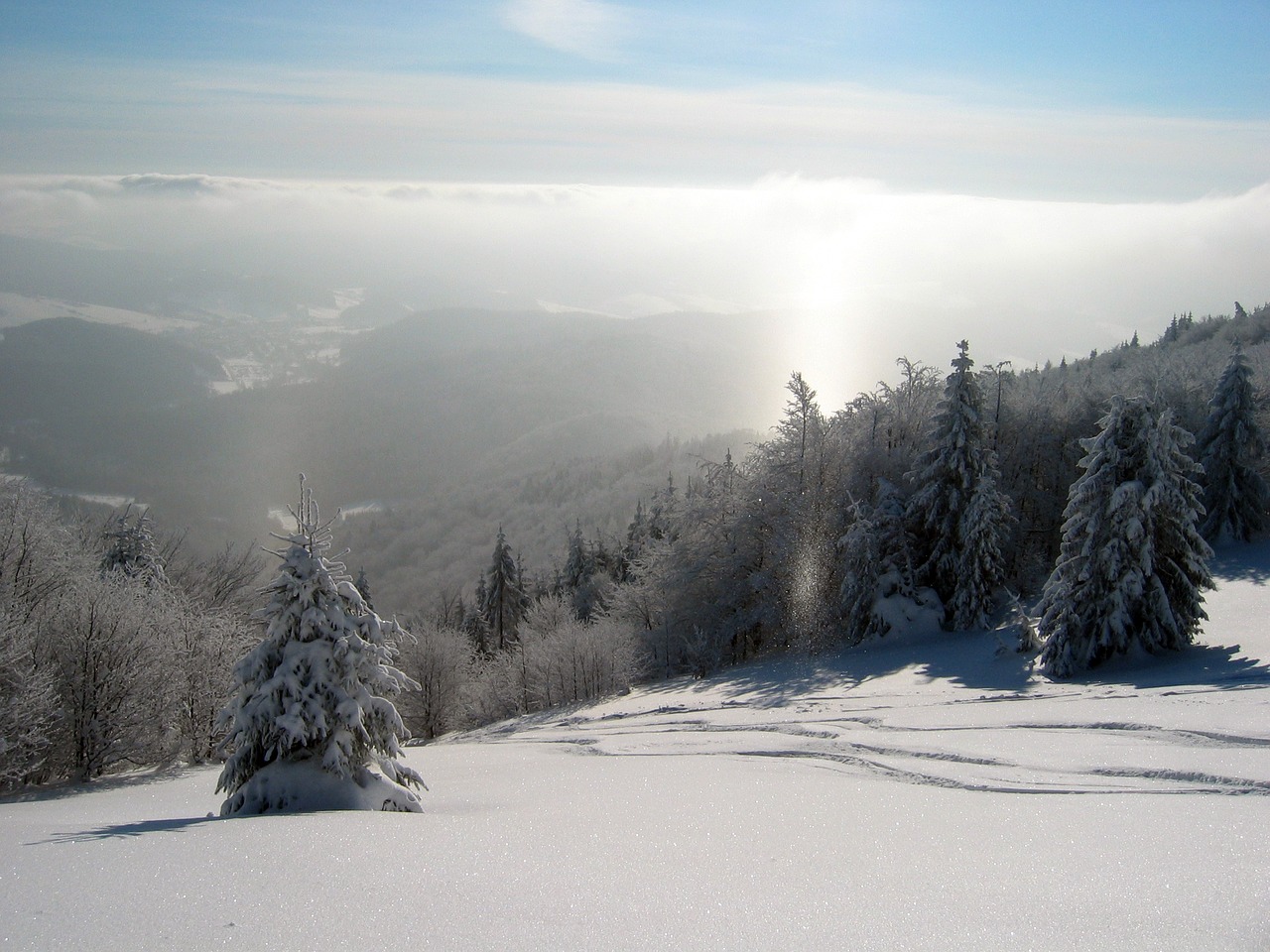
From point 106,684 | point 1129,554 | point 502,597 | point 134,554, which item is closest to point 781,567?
point 1129,554

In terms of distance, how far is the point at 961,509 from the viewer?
31.4 meters

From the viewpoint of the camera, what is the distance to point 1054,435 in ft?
136

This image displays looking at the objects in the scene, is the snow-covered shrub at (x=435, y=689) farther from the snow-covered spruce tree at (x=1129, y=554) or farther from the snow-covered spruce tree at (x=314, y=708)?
the snow-covered spruce tree at (x=314, y=708)

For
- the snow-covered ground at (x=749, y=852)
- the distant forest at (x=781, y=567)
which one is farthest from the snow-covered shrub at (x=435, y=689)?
the snow-covered ground at (x=749, y=852)

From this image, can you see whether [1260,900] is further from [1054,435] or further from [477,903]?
[1054,435]

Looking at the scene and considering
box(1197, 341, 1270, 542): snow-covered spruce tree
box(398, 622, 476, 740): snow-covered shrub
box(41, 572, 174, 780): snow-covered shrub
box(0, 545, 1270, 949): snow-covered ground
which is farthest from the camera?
box(398, 622, 476, 740): snow-covered shrub

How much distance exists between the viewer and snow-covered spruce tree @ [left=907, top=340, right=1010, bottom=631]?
3014cm

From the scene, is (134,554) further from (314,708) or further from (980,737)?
(980,737)

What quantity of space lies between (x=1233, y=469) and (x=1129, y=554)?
16.5 metres

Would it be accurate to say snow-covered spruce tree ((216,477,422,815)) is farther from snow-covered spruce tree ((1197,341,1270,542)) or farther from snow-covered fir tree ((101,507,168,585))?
snow-covered spruce tree ((1197,341,1270,542))

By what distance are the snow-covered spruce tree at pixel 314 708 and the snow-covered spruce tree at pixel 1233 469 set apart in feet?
118

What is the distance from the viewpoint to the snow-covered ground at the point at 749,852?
4934mm

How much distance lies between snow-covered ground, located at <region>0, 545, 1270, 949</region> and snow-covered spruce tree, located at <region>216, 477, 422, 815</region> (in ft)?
3.52

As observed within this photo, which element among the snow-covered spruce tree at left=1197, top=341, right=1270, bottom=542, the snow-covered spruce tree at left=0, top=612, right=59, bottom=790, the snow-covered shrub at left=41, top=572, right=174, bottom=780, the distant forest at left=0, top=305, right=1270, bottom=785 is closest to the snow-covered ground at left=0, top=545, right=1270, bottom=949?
the snow-covered spruce tree at left=0, top=612, right=59, bottom=790
